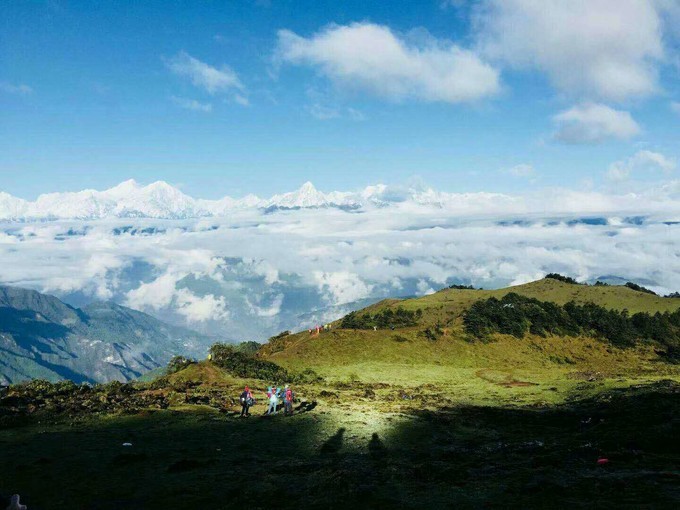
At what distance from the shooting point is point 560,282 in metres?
183

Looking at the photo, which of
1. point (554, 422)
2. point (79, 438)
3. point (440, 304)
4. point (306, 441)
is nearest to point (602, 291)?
point (440, 304)

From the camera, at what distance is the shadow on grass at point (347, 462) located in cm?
1856

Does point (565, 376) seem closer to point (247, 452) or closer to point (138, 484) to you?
point (247, 452)

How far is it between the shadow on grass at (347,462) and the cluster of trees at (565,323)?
5932cm

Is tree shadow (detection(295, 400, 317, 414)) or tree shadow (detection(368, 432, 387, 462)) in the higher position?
tree shadow (detection(368, 432, 387, 462))

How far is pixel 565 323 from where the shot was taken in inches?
4070

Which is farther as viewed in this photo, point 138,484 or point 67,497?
point 138,484

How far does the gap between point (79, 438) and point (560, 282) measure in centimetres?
18456

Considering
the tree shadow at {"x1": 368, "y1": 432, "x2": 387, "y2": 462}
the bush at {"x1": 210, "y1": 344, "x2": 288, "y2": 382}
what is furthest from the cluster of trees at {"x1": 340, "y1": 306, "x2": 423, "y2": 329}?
the tree shadow at {"x1": 368, "y1": 432, "x2": 387, "y2": 462}

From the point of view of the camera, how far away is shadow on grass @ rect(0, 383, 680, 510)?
731 inches

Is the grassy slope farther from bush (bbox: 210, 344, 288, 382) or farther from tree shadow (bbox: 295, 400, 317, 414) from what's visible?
tree shadow (bbox: 295, 400, 317, 414)

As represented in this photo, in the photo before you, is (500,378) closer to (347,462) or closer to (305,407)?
(305,407)

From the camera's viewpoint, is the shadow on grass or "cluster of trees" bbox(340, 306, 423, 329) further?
"cluster of trees" bbox(340, 306, 423, 329)

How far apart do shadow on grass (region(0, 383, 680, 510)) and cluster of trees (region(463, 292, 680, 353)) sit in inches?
2336
